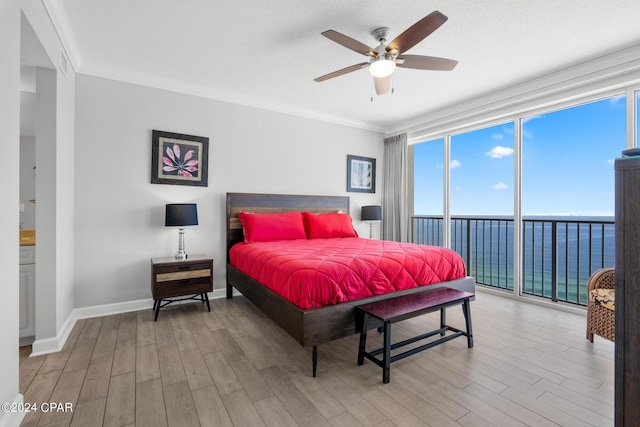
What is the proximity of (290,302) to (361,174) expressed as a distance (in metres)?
3.51

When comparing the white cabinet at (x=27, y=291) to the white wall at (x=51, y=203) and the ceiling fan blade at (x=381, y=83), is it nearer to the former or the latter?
the white wall at (x=51, y=203)

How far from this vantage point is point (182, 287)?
10.4 feet

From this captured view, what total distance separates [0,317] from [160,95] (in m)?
2.83

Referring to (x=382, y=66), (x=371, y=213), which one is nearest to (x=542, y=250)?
(x=371, y=213)

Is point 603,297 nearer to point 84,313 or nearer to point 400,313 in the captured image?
point 400,313

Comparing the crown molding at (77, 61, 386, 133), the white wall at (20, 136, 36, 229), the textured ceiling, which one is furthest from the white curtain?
the white wall at (20, 136, 36, 229)

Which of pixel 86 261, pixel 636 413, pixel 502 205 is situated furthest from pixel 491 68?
pixel 86 261

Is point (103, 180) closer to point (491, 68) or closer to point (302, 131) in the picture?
point (302, 131)

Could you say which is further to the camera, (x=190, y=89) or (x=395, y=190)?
(x=395, y=190)

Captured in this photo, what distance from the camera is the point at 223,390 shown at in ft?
6.15

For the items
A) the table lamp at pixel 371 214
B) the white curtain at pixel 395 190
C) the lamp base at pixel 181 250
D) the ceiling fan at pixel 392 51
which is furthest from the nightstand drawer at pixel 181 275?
the white curtain at pixel 395 190

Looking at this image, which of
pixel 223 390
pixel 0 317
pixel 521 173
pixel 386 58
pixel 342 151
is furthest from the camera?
pixel 342 151

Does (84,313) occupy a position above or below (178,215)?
below

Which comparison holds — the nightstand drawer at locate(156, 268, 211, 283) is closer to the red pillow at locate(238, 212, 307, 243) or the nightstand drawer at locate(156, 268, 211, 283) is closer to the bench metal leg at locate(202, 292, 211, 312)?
the bench metal leg at locate(202, 292, 211, 312)
